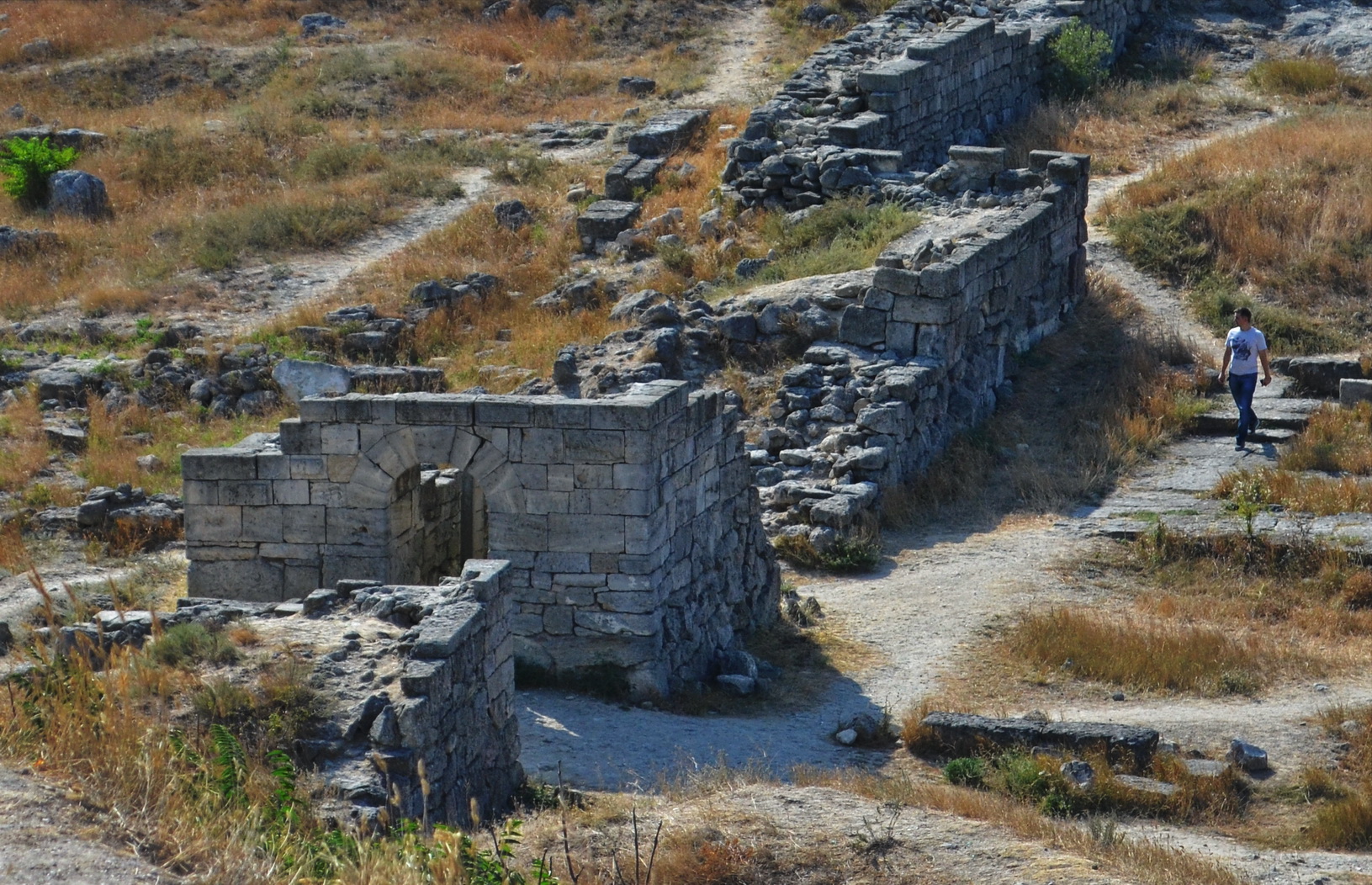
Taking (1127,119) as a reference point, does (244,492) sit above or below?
below

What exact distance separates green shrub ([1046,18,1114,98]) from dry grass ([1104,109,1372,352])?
3.87m

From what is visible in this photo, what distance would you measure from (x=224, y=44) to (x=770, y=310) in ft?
59.2

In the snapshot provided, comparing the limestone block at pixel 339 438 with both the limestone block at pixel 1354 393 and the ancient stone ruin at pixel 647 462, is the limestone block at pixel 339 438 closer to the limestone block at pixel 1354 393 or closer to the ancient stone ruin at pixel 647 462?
the ancient stone ruin at pixel 647 462

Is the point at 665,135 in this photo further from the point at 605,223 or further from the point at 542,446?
the point at 542,446

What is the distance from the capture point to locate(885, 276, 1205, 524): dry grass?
629 inches

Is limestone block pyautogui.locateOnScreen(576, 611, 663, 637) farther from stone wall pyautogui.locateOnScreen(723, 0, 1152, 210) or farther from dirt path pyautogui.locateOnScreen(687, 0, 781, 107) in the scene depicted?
dirt path pyautogui.locateOnScreen(687, 0, 781, 107)

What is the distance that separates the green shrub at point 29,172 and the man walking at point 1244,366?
16.3m

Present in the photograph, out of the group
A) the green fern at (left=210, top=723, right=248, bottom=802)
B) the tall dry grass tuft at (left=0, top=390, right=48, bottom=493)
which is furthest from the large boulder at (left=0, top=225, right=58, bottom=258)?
the green fern at (left=210, top=723, right=248, bottom=802)

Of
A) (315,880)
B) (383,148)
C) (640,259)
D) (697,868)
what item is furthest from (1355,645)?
(383,148)

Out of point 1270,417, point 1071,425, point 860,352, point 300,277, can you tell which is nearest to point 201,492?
point 860,352

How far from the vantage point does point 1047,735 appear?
10750mm

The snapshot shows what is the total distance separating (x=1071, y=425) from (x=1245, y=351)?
1.80m

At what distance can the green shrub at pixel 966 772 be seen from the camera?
34.1 feet

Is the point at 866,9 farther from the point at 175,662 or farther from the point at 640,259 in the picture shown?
the point at 175,662
